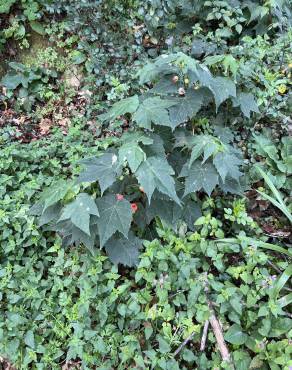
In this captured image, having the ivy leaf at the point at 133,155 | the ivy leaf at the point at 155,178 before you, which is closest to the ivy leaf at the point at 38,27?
the ivy leaf at the point at 133,155

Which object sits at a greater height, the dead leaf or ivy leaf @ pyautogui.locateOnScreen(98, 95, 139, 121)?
ivy leaf @ pyautogui.locateOnScreen(98, 95, 139, 121)

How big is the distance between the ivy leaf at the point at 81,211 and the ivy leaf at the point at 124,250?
37 centimetres

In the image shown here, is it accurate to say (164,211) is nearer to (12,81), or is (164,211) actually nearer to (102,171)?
(102,171)

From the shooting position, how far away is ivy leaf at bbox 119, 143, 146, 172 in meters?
2.71

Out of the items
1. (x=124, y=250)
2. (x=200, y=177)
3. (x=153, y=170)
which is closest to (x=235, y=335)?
(x=124, y=250)

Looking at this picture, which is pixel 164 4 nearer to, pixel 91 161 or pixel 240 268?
pixel 91 161

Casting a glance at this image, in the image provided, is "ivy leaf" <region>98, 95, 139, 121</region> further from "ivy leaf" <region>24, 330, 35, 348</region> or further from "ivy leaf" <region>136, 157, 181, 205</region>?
"ivy leaf" <region>24, 330, 35, 348</region>

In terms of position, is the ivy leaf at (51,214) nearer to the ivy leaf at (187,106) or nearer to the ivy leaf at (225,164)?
the ivy leaf at (187,106)

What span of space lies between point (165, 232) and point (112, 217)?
0.45 metres

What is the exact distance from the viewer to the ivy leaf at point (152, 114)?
286 cm

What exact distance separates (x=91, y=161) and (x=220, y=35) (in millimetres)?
2247

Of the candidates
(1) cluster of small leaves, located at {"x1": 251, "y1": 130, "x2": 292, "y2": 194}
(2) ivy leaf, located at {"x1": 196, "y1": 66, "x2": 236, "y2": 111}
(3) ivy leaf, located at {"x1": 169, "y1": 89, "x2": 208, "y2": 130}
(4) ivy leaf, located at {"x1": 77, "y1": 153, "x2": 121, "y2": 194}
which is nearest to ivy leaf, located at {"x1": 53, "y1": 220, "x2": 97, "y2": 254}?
(4) ivy leaf, located at {"x1": 77, "y1": 153, "x2": 121, "y2": 194}

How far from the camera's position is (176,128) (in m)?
3.27

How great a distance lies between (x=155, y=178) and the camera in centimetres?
275
